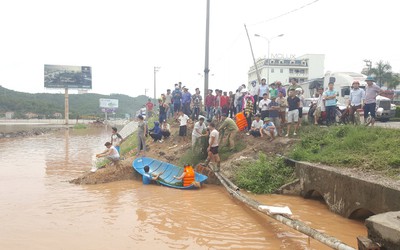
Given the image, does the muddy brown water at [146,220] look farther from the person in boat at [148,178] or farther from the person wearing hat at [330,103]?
the person wearing hat at [330,103]

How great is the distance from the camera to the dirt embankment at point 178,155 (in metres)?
11.1

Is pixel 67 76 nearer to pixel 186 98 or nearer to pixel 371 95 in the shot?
pixel 186 98

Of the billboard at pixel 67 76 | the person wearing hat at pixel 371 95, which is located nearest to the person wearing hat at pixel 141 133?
the person wearing hat at pixel 371 95

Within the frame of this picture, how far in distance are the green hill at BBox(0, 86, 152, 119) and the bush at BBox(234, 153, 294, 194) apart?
82249 millimetres

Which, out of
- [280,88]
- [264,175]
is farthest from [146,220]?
[280,88]

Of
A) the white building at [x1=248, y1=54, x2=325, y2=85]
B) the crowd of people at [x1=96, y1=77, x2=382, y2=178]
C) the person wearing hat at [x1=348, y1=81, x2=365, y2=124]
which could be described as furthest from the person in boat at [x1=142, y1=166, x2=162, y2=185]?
the white building at [x1=248, y1=54, x2=325, y2=85]

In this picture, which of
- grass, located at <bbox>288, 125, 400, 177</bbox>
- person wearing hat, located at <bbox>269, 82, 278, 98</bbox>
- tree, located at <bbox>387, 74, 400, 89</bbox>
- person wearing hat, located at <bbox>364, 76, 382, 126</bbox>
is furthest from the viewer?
tree, located at <bbox>387, 74, 400, 89</bbox>

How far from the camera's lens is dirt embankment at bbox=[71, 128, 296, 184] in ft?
36.4

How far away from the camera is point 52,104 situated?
104 meters

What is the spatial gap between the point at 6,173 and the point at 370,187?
15.1m

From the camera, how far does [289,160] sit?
9.88 metres

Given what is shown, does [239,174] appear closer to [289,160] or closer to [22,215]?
[289,160]

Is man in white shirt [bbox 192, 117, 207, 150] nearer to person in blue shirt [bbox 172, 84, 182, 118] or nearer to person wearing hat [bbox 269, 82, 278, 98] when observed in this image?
person wearing hat [bbox 269, 82, 278, 98]

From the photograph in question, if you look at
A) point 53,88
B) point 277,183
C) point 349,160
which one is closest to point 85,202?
point 277,183
